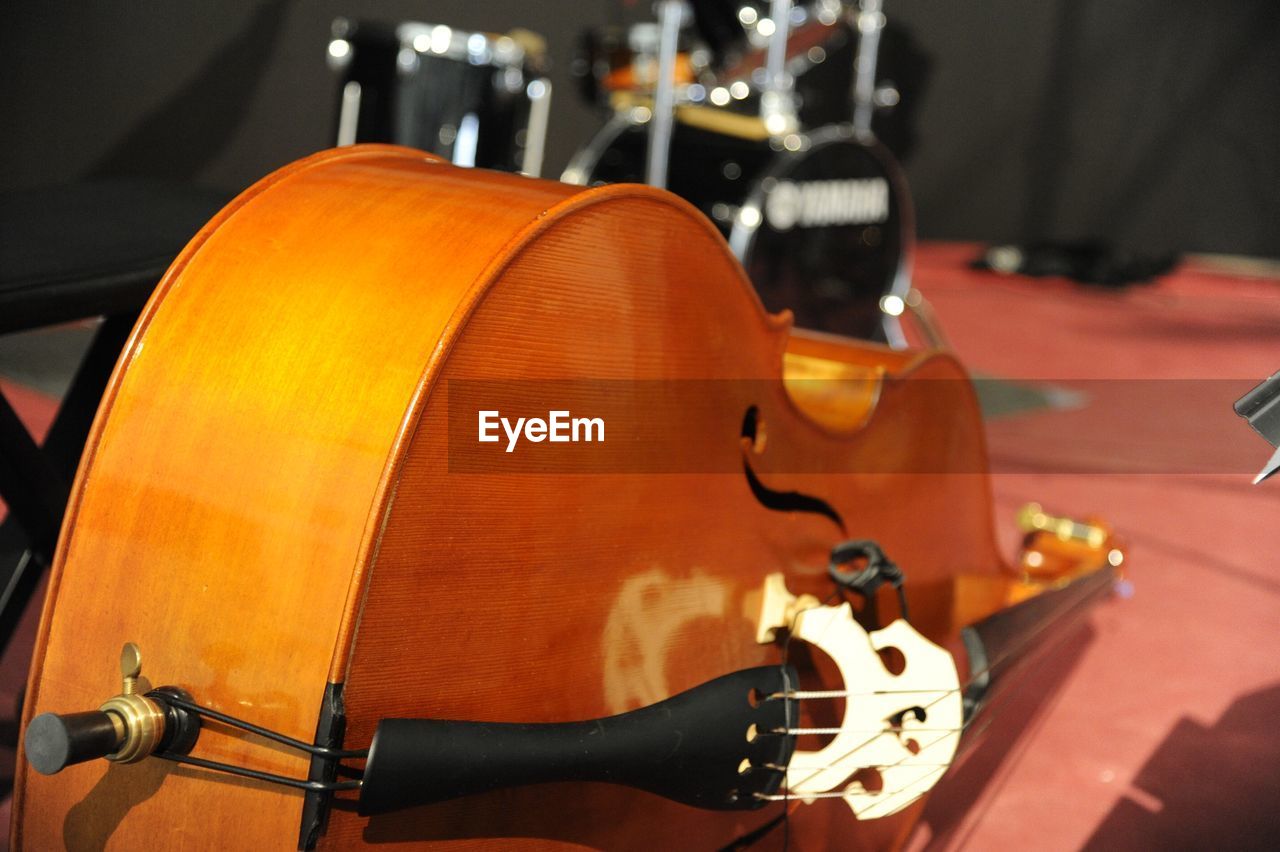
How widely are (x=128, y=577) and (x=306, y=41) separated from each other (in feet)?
12.5

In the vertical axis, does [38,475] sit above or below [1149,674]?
above

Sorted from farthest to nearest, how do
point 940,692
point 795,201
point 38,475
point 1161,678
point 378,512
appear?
point 795,201 < point 1161,678 < point 38,475 < point 940,692 < point 378,512

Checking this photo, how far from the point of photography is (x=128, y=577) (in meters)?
0.67

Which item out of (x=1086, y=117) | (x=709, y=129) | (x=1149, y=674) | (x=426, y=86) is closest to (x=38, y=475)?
(x=1149, y=674)

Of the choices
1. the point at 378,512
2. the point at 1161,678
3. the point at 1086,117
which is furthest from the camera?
the point at 1086,117

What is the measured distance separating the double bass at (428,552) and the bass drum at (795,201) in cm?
205

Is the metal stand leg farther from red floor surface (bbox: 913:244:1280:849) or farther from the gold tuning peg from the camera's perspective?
the gold tuning peg

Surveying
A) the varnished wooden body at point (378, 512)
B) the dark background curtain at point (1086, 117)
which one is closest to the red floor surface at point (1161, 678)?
the varnished wooden body at point (378, 512)

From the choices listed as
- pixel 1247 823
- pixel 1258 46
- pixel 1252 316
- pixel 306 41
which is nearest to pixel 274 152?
pixel 306 41

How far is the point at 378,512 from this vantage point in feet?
1.98

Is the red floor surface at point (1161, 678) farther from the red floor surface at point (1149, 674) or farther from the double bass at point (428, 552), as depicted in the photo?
the double bass at point (428, 552)

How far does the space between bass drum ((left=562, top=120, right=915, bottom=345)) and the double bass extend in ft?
6.73

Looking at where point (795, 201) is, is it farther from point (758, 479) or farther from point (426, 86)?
point (758, 479)

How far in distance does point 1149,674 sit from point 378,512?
1310mm
